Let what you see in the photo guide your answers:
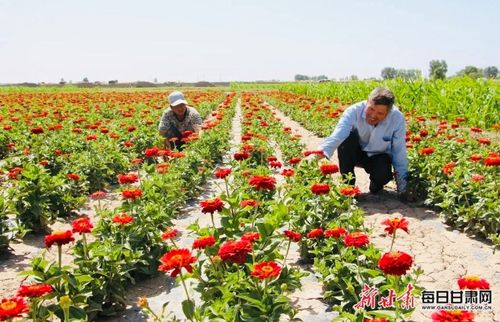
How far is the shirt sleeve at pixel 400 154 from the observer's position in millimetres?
5465

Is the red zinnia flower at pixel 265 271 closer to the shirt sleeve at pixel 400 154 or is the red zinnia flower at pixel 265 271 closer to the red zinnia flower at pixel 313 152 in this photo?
the red zinnia flower at pixel 313 152

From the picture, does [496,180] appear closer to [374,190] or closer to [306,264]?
[374,190]

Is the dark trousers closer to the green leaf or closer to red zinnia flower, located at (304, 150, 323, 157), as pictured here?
red zinnia flower, located at (304, 150, 323, 157)

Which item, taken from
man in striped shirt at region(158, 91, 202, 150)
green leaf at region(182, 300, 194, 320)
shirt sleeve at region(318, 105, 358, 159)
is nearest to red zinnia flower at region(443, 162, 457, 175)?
shirt sleeve at region(318, 105, 358, 159)

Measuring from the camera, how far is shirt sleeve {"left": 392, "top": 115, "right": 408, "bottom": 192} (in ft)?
17.9

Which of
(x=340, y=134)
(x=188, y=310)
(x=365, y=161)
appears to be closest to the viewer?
(x=188, y=310)

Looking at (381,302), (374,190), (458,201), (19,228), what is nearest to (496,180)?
(458,201)

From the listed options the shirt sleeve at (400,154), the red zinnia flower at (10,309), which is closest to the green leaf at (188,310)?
the red zinnia flower at (10,309)

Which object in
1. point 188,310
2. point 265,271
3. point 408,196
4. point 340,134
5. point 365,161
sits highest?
point 340,134

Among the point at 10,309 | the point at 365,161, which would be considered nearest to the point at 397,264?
the point at 10,309

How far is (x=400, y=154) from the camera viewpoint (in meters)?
5.52

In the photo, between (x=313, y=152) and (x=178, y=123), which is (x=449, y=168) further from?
(x=178, y=123)

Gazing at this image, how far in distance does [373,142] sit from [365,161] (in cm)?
36

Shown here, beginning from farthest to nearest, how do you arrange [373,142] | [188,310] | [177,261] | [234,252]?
1. [373,142]
2. [188,310]
3. [234,252]
4. [177,261]
